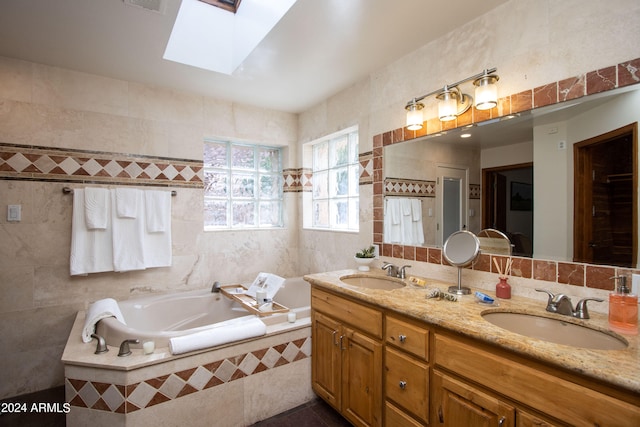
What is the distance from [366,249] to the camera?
249 cm

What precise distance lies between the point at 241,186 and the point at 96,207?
4.32 feet

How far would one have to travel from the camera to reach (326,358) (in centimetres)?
200

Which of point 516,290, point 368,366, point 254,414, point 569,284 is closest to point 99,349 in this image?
point 254,414

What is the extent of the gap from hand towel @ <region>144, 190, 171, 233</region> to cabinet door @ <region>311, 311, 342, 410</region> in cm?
161

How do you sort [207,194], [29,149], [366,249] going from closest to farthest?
[29,149]
[366,249]
[207,194]

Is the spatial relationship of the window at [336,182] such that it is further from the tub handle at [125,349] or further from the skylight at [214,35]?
the tub handle at [125,349]

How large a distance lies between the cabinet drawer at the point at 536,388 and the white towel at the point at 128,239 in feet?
8.08

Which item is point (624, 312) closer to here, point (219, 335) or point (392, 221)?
point (392, 221)

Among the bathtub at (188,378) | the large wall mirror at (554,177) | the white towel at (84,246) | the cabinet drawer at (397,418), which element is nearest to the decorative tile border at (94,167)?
the white towel at (84,246)

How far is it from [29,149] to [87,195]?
1.64 ft

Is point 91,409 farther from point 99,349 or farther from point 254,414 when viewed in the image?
point 254,414

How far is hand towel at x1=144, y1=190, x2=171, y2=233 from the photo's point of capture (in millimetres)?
2709

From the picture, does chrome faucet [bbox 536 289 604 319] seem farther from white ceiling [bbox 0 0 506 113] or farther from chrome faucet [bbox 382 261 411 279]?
white ceiling [bbox 0 0 506 113]

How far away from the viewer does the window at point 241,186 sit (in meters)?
3.20
